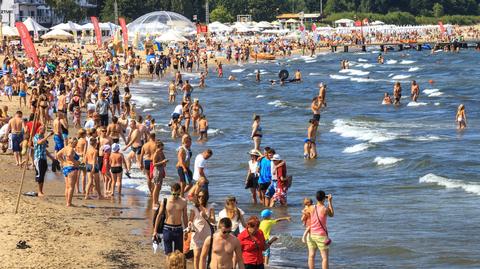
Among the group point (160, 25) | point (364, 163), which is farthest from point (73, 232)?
point (160, 25)

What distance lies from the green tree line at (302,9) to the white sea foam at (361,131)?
61.3m

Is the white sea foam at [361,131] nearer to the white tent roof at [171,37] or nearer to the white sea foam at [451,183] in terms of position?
the white sea foam at [451,183]

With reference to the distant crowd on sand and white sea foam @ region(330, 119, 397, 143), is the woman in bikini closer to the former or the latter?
the distant crowd on sand

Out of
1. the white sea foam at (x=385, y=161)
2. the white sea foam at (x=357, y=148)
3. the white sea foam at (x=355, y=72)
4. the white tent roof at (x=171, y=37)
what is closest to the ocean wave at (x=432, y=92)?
the white sea foam at (x=355, y=72)

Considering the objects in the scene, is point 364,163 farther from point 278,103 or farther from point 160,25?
point 160,25

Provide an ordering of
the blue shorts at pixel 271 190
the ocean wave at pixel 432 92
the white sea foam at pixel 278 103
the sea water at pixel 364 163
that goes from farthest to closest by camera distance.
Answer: the ocean wave at pixel 432 92 < the white sea foam at pixel 278 103 < the blue shorts at pixel 271 190 < the sea water at pixel 364 163

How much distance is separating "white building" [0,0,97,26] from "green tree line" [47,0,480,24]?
128 inches

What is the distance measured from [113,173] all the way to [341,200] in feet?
15.7

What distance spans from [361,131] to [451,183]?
10.9 meters

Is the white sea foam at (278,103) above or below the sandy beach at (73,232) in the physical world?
below

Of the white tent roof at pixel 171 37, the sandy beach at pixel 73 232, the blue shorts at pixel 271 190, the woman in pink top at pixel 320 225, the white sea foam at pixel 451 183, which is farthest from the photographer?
the white tent roof at pixel 171 37

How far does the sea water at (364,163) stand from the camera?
15508 mm

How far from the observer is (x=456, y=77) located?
63.4 meters

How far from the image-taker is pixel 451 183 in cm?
2189
